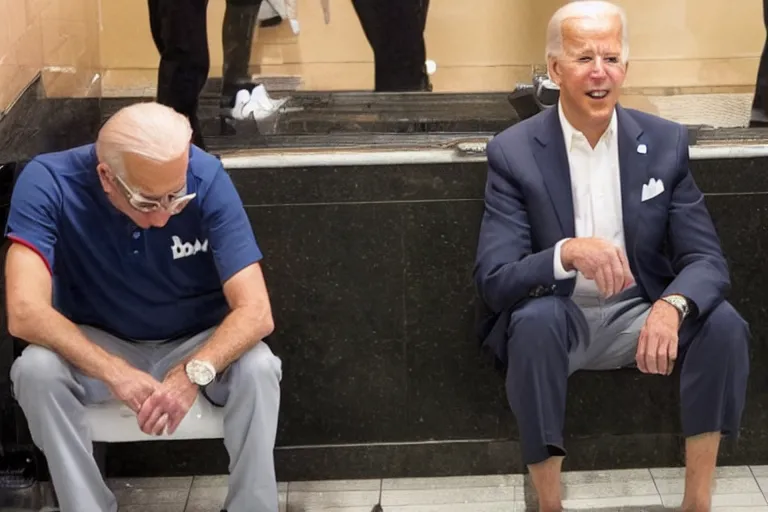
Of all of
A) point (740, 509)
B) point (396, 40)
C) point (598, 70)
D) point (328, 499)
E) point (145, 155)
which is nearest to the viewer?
point (145, 155)

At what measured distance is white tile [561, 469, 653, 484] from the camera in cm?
276

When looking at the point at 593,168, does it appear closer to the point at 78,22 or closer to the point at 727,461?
the point at 727,461

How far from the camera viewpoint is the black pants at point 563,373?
2.29 metres

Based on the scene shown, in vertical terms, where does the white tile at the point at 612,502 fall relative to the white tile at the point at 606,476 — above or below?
above

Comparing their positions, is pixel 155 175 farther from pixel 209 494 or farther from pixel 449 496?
pixel 449 496

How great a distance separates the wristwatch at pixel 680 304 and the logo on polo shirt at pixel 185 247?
89 centimetres

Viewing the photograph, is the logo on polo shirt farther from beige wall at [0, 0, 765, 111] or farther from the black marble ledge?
beige wall at [0, 0, 765, 111]

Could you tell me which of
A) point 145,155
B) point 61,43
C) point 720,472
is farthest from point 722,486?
point 61,43

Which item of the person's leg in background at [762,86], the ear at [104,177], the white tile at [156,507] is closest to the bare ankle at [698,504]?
the person's leg in background at [762,86]

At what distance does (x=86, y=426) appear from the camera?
2230mm

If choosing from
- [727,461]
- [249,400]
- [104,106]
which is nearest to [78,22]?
[104,106]

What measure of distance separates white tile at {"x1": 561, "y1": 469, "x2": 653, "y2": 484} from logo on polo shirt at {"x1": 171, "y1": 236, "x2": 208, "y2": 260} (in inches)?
39.9

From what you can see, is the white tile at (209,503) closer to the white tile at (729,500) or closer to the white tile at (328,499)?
the white tile at (328,499)

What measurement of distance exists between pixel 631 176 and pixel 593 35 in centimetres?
29
